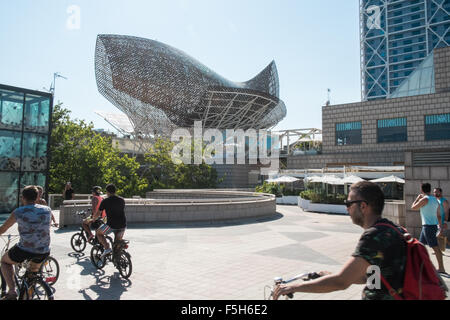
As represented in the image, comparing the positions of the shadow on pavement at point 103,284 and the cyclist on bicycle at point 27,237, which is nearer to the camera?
the cyclist on bicycle at point 27,237

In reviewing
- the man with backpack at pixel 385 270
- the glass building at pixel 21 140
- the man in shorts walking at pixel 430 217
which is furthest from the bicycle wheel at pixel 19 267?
the glass building at pixel 21 140

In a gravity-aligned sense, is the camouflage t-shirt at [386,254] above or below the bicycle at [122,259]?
above

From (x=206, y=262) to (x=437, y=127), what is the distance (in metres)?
34.5

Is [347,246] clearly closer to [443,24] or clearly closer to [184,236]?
[184,236]

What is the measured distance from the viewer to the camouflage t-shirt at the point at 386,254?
2369mm

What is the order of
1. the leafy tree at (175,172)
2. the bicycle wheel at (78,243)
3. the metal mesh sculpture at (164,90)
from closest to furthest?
the bicycle wheel at (78,243), the leafy tree at (175,172), the metal mesh sculpture at (164,90)

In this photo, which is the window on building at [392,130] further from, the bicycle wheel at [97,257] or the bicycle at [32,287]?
the bicycle at [32,287]

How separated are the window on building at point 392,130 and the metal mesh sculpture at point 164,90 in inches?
1309

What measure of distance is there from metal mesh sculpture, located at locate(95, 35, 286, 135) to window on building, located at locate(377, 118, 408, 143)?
1309 inches

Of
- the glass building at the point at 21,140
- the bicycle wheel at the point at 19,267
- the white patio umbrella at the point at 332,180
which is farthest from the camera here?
the white patio umbrella at the point at 332,180

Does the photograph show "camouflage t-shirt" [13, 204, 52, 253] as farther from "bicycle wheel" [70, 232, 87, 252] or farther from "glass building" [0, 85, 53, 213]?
"glass building" [0, 85, 53, 213]

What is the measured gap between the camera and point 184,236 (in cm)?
1234

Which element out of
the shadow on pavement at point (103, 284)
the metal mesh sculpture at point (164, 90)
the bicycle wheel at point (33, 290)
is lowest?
the shadow on pavement at point (103, 284)

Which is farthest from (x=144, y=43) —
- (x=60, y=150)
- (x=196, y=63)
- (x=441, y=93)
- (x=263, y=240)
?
(x=263, y=240)
